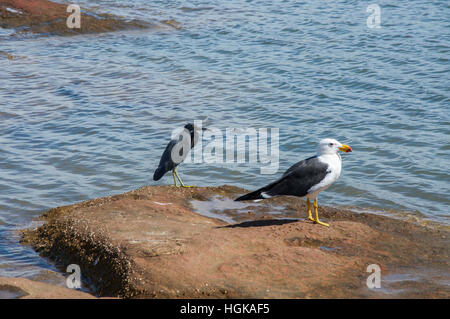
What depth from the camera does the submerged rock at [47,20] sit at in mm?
18172

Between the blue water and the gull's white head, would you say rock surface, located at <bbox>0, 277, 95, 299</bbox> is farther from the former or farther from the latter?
the gull's white head

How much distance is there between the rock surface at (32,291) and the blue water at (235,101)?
0.84 meters

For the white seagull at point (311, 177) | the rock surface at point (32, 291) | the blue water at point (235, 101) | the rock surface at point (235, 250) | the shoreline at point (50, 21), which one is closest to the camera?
the rock surface at point (32, 291)

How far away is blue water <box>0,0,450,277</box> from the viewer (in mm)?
8469

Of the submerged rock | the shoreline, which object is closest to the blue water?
the shoreline

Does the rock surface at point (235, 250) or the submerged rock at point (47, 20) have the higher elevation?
the submerged rock at point (47, 20)

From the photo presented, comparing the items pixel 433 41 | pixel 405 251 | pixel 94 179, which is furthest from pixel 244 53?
pixel 405 251

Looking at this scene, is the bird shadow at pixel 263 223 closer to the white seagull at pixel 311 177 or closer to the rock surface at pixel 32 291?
the white seagull at pixel 311 177

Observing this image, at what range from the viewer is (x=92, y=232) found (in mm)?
5598

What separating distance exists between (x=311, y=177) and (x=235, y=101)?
6.30 meters

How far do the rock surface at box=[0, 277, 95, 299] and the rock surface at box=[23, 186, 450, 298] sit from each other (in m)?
0.37

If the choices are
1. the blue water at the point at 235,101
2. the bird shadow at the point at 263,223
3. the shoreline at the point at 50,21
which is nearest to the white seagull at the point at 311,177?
the bird shadow at the point at 263,223
